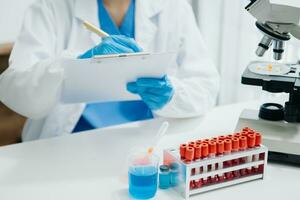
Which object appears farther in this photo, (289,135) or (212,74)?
(212,74)

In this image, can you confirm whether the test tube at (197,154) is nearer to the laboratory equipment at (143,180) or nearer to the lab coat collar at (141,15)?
the laboratory equipment at (143,180)

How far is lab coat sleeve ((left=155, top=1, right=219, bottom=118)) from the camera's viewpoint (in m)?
1.43

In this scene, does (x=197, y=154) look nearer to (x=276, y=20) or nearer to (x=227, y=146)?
(x=227, y=146)

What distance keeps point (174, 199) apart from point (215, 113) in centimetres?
62

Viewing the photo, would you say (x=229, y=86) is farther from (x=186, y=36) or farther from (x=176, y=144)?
(x=176, y=144)

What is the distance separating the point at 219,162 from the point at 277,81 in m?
0.32

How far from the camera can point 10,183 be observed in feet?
3.38

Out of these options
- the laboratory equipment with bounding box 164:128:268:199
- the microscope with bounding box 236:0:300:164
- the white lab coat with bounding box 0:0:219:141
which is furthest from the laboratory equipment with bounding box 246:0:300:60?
the white lab coat with bounding box 0:0:219:141

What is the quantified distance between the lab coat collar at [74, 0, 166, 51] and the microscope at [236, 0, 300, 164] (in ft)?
1.49

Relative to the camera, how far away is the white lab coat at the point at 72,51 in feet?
4.39

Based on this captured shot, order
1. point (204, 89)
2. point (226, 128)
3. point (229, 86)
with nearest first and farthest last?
point (226, 128), point (204, 89), point (229, 86)

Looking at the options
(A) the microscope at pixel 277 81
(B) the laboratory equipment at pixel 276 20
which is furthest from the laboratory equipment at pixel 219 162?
(B) the laboratory equipment at pixel 276 20

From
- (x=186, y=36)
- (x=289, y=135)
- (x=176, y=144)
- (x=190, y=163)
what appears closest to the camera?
(x=190, y=163)

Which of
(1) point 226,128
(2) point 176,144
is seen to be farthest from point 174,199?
(1) point 226,128
